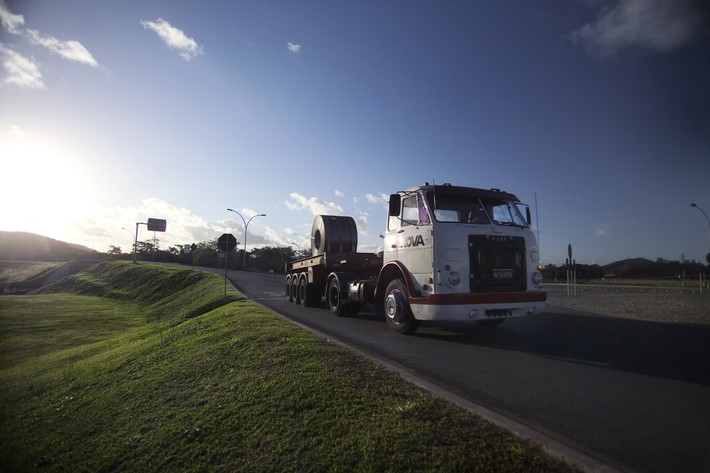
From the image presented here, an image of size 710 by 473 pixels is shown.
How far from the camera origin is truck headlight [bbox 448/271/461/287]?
7.25m

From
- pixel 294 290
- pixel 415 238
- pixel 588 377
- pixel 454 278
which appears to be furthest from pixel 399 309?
pixel 294 290

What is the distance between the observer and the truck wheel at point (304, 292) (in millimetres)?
14812

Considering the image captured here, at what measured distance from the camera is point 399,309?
27.6 feet

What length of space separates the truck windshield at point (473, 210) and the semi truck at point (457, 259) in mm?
19

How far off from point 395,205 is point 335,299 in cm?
481

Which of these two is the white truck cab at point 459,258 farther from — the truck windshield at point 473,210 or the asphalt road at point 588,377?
the asphalt road at point 588,377

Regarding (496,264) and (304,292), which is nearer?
(496,264)

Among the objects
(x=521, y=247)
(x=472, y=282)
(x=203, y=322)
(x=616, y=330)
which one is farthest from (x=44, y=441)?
(x=616, y=330)

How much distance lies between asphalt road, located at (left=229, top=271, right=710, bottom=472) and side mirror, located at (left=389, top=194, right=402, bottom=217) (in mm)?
2565

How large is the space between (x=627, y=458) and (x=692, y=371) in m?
3.40

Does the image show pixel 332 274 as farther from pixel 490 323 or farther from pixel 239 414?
pixel 239 414

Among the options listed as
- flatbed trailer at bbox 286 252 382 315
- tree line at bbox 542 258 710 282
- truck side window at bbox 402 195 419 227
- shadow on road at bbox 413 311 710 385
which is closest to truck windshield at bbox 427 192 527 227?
truck side window at bbox 402 195 419 227

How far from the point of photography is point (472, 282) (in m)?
7.39

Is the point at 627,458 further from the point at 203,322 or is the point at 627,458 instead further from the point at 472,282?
the point at 203,322
